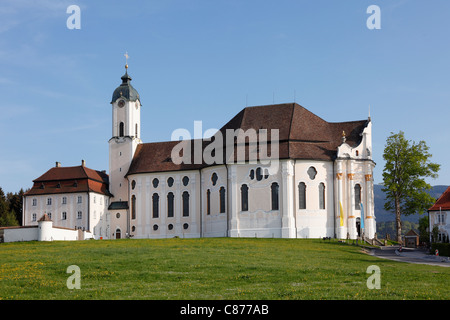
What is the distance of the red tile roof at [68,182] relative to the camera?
79.3m

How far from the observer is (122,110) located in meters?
84.2

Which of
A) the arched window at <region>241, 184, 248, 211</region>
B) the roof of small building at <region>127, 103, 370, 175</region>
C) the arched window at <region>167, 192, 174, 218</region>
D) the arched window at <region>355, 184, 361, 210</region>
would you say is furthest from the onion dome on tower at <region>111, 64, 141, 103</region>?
the arched window at <region>355, 184, 361, 210</region>

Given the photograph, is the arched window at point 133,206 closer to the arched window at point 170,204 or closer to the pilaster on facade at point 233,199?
the arched window at point 170,204

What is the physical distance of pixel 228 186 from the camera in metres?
70.5

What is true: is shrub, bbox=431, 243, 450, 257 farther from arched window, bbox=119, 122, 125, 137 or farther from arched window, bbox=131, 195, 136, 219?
arched window, bbox=119, 122, 125, 137

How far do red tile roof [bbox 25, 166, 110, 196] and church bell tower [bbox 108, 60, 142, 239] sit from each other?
202 cm

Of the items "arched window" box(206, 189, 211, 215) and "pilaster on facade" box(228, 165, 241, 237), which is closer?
"pilaster on facade" box(228, 165, 241, 237)

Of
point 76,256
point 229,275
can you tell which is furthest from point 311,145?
point 229,275

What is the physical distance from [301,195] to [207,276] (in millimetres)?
39063

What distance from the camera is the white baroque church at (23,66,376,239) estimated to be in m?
68.3

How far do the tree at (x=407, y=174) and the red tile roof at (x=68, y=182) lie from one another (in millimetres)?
36668

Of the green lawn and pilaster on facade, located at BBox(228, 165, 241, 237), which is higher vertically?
pilaster on facade, located at BBox(228, 165, 241, 237)
